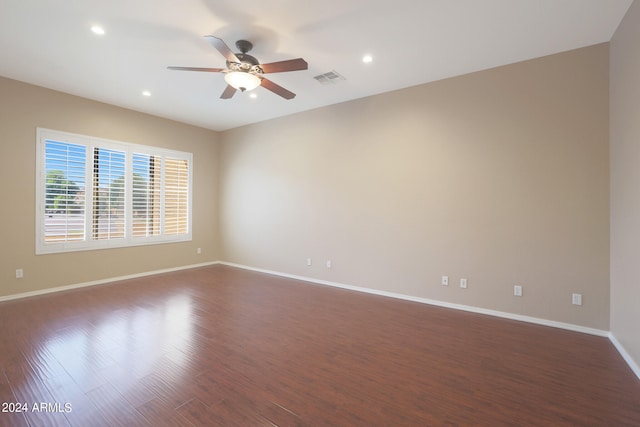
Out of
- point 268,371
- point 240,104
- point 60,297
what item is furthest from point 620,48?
point 60,297

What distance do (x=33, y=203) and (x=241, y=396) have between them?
14.4ft

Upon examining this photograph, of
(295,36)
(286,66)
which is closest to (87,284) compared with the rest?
(286,66)

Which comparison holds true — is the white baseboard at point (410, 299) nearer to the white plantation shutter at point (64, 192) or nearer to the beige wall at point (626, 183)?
the beige wall at point (626, 183)

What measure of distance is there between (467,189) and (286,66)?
2.66 metres

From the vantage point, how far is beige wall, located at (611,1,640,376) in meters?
2.22

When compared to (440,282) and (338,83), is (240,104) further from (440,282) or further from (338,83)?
(440,282)

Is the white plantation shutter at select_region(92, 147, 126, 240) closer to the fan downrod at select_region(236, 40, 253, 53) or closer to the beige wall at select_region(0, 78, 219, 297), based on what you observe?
the beige wall at select_region(0, 78, 219, 297)

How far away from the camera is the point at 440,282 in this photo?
3.71 metres

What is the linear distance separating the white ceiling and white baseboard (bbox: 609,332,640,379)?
297 centimetres

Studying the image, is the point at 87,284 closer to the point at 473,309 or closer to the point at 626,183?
the point at 473,309

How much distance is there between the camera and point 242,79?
111 inches

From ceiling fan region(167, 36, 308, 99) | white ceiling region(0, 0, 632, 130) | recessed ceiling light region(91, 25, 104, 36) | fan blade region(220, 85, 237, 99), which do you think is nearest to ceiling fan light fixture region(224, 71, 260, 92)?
ceiling fan region(167, 36, 308, 99)

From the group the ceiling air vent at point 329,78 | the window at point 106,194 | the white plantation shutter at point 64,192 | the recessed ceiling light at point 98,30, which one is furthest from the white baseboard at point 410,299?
the recessed ceiling light at point 98,30

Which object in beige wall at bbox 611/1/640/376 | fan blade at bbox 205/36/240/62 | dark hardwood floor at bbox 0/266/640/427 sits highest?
fan blade at bbox 205/36/240/62
